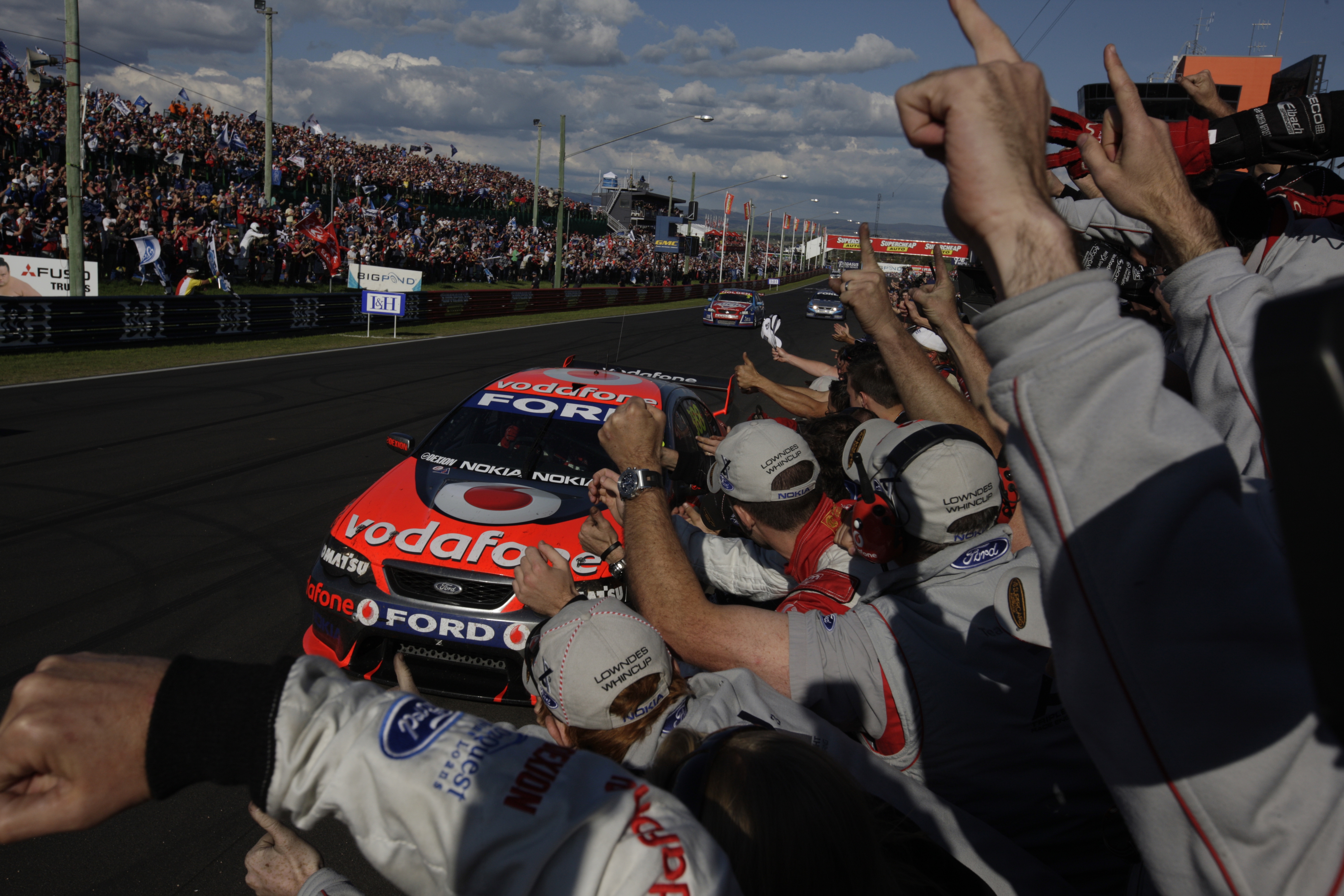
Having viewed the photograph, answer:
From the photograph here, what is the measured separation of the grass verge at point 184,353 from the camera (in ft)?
43.5

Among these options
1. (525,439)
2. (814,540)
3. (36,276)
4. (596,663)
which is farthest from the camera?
(36,276)

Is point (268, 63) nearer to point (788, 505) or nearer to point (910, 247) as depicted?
point (788, 505)

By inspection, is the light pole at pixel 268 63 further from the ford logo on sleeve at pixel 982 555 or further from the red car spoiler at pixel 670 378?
the ford logo on sleeve at pixel 982 555

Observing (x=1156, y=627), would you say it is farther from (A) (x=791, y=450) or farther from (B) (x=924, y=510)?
(A) (x=791, y=450)

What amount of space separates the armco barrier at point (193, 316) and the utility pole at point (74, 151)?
0.68 meters

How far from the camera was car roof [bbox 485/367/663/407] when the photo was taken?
18.5 ft

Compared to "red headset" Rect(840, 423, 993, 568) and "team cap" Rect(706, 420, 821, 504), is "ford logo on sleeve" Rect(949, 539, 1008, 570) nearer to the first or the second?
"red headset" Rect(840, 423, 993, 568)

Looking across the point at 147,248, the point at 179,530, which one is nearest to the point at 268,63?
the point at 147,248

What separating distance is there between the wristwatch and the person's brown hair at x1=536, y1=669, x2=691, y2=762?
68 cm

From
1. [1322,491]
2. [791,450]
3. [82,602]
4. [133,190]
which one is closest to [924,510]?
[791,450]

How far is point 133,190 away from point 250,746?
88.2ft

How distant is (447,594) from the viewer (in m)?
4.06

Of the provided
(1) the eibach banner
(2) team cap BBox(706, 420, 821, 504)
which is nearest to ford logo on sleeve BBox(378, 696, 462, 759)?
(2) team cap BBox(706, 420, 821, 504)

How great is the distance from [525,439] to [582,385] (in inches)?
24.7
